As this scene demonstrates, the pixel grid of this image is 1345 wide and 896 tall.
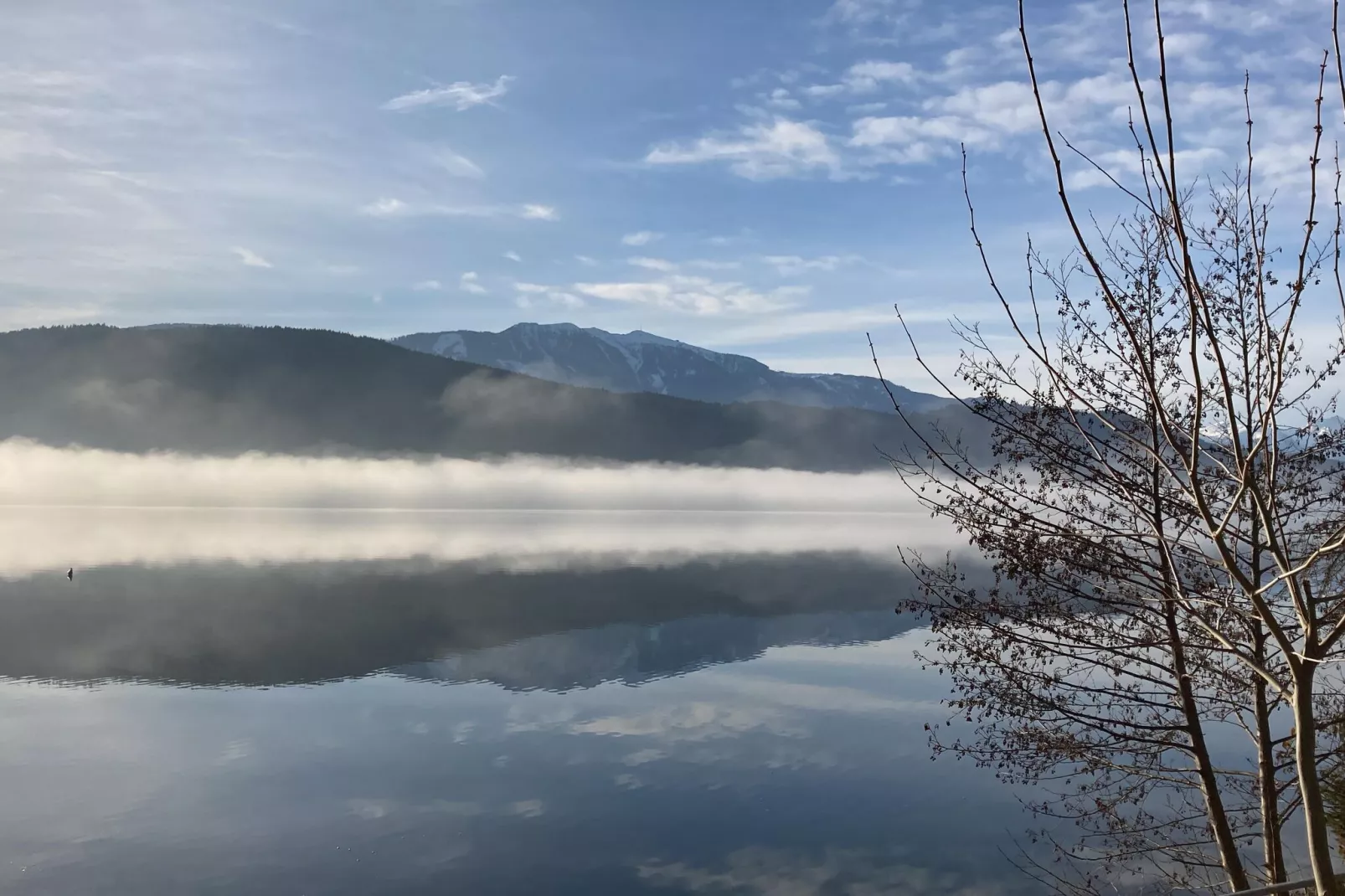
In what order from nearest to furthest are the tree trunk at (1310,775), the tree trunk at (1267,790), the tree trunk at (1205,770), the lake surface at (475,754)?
the tree trunk at (1310,775) < the tree trunk at (1267,790) < the tree trunk at (1205,770) < the lake surface at (475,754)

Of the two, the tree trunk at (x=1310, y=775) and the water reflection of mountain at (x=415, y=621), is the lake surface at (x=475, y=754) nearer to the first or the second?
the water reflection of mountain at (x=415, y=621)

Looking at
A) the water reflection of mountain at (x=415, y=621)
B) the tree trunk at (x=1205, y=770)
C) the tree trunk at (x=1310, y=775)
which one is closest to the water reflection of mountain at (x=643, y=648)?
the water reflection of mountain at (x=415, y=621)

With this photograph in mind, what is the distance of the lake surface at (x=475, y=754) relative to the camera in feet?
73.6

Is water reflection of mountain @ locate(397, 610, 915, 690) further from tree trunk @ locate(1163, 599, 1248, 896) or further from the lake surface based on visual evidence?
tree trunk @ locate(1163, 599, 1248, 896)

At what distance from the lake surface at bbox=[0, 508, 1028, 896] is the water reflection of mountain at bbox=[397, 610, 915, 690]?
13.9 inches

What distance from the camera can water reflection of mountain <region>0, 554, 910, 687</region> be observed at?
172ft

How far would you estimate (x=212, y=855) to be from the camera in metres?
22.9

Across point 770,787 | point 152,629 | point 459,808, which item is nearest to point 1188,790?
point 770,787

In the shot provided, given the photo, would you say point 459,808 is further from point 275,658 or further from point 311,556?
point 311,556

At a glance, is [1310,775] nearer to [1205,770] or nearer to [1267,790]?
→ [1267,790]

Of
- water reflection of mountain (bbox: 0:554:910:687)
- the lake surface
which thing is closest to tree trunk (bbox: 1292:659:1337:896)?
the lake surface

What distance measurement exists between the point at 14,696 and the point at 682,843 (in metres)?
36.0

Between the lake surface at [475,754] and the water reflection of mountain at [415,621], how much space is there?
412 mm

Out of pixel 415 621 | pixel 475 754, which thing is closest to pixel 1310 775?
pixel 475 754
